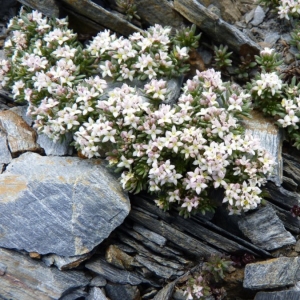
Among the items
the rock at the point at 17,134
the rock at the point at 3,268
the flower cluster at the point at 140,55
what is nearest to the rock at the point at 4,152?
the rock at the point at 17,134

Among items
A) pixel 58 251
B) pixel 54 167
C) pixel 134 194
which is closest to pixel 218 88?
pixel 134 194

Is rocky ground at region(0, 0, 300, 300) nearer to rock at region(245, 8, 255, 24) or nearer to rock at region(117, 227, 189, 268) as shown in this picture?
rock at region(117, 227, 189, 268)

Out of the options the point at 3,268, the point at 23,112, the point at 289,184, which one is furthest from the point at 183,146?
the point at 3,268

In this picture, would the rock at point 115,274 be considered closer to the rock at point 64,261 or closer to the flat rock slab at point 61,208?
the rock at point 64,261

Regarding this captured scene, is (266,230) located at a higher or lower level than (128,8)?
lower

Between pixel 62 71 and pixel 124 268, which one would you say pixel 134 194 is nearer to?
pixel 124 268

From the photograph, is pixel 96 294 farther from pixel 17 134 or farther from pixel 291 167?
pixel 291 167
